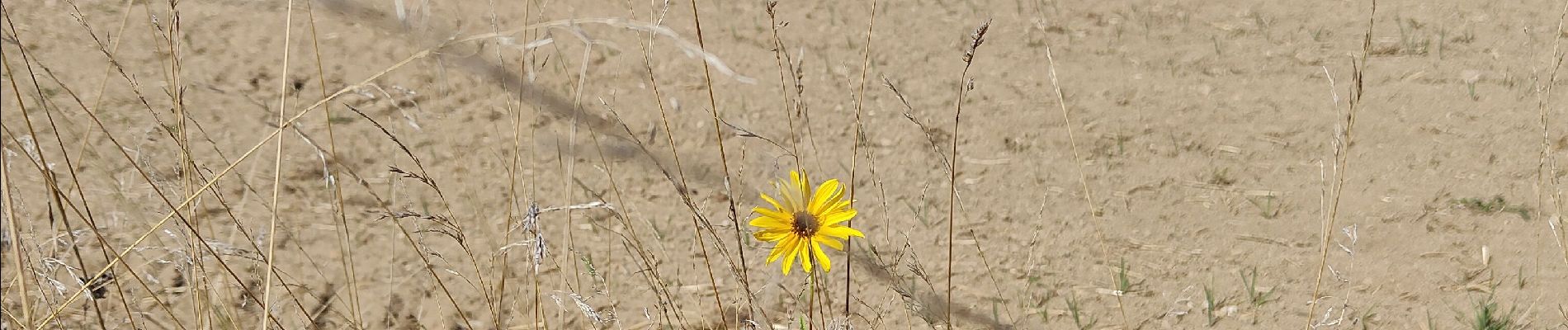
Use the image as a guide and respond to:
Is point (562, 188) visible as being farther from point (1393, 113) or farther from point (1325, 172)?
point (1393, 113)

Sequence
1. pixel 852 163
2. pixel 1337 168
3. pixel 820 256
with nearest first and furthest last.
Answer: pixel 820 256 < pixel 1337 168 < pixel 852 163

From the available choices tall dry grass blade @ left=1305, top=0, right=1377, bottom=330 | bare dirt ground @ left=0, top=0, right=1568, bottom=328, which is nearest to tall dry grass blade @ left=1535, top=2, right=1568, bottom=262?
bare dirt ground @ left=0, top=0, right=1568, bottom=328


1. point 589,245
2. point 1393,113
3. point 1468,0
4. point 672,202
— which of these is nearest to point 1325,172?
point 1393,113

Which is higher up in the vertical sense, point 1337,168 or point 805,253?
point 805,253

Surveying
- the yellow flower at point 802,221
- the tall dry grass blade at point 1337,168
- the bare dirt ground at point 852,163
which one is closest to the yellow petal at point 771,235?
the yellow flower at point 802,221

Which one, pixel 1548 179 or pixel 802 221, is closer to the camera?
pixel 802 221

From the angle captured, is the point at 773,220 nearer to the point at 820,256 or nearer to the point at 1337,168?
the point at 820,256

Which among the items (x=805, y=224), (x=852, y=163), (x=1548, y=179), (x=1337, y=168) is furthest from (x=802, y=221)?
(x=1548, y=179)
